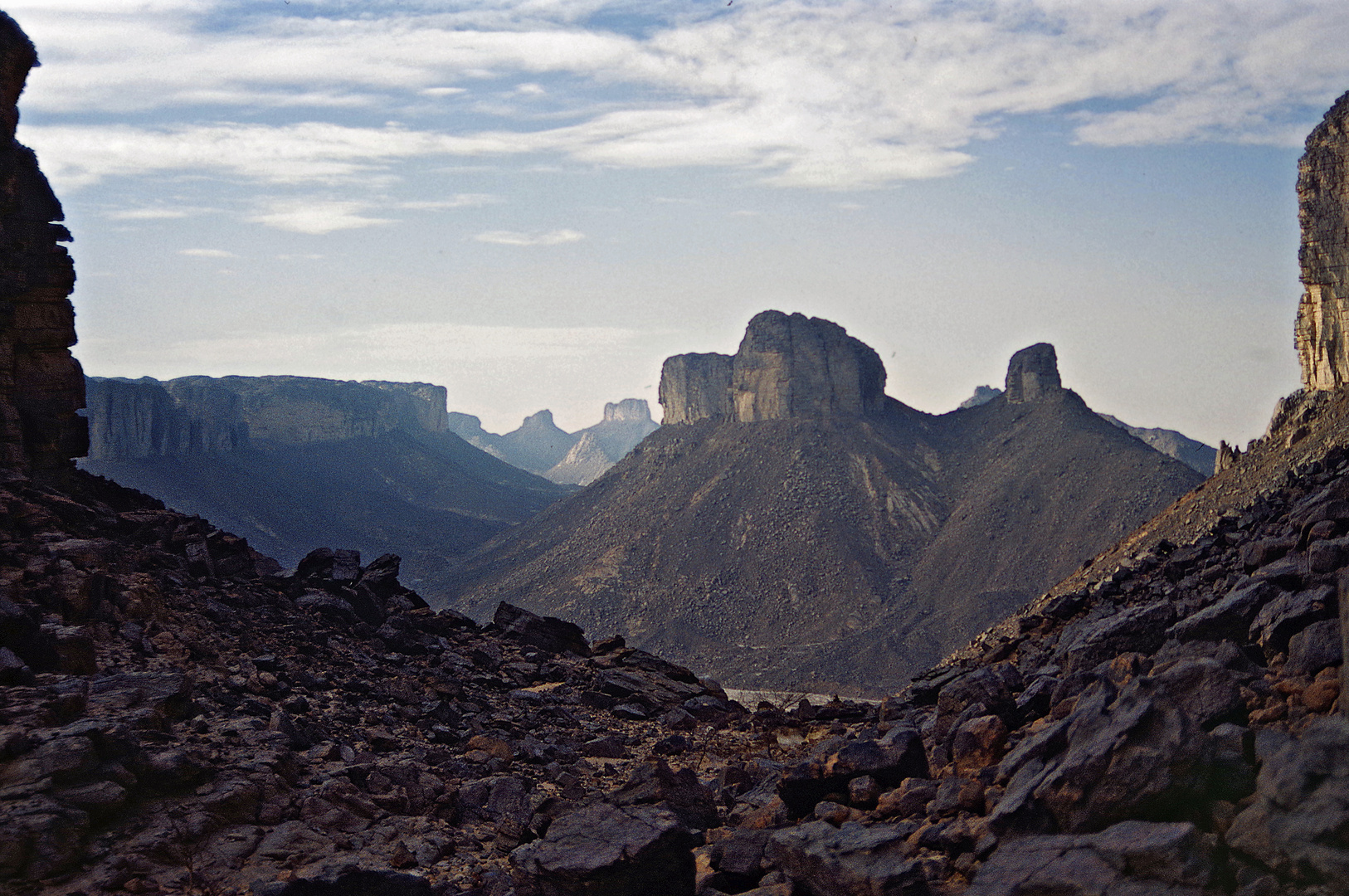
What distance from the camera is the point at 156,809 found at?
11.0 m

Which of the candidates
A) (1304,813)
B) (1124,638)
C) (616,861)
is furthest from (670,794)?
(1304,813)

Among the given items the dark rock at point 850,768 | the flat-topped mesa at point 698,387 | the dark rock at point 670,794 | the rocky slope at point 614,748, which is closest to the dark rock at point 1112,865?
the rocky slope at point 614,748

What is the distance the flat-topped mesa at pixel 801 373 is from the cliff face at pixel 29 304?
100514 mm

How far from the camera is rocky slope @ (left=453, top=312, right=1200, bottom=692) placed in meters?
86.4

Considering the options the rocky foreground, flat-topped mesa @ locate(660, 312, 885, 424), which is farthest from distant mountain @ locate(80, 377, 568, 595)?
the rocky foreground

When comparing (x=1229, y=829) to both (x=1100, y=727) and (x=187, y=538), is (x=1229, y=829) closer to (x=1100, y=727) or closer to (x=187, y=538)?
(x=1100, y=727)

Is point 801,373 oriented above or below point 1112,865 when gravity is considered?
above

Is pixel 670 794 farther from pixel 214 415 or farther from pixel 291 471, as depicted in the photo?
pixel 214 415

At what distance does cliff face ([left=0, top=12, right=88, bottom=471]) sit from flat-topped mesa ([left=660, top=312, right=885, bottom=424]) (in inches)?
3957

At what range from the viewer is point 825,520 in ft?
334

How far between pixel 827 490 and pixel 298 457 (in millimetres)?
98685

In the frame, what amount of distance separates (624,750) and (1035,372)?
102 meters

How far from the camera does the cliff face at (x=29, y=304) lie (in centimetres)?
1927

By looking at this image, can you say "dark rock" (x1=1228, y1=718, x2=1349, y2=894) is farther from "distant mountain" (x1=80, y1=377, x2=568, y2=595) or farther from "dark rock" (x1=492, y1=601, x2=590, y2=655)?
"distant mountain" (x1=80, y1=377, x2=568, y2=595)
